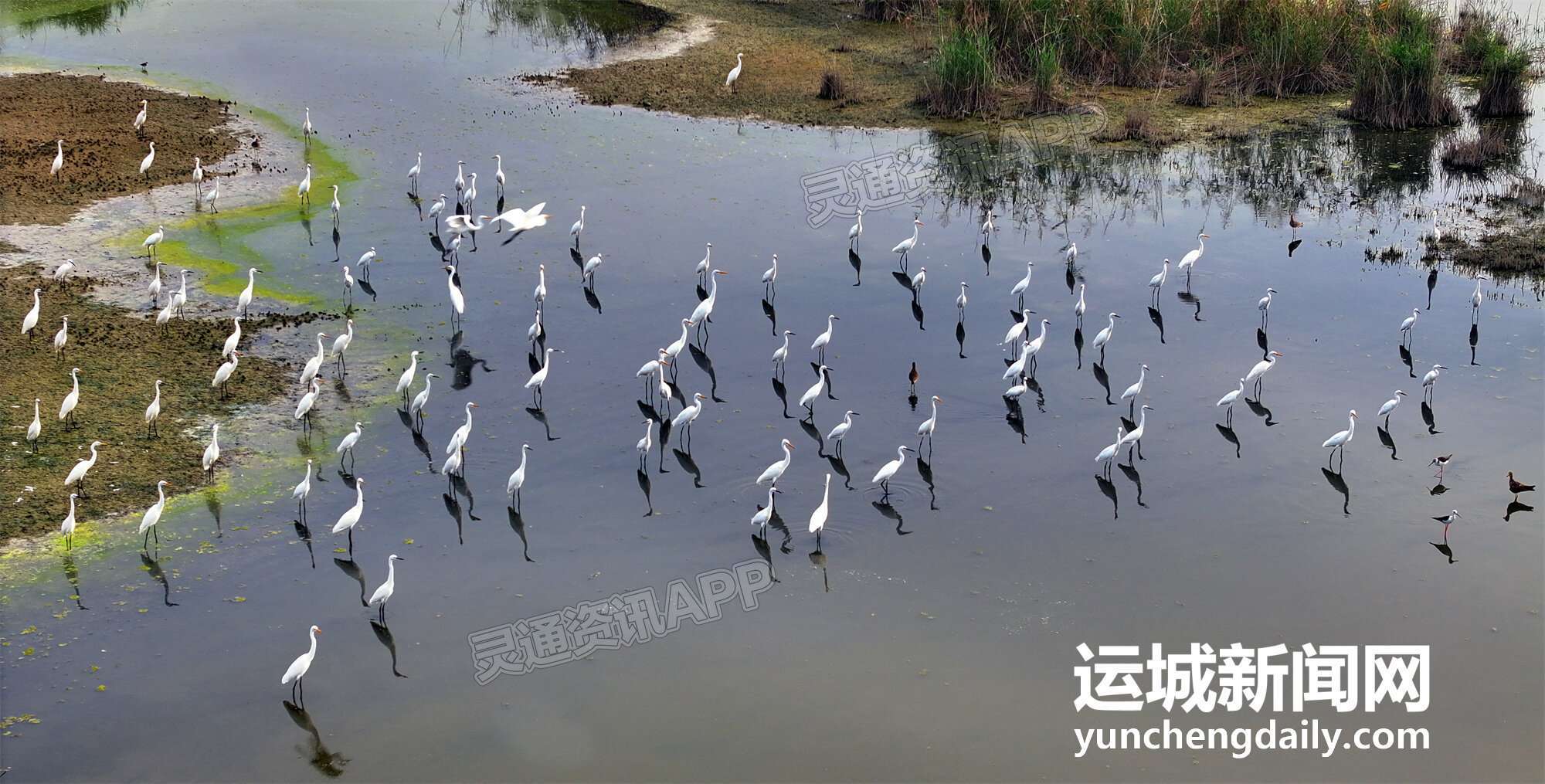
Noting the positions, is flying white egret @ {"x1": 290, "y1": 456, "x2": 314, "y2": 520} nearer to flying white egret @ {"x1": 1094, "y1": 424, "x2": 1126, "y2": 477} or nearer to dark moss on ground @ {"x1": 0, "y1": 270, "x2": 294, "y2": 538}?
dark moss on ground @ {"x1": 0, "y1": 270, "x2": 294, "y2": 538}

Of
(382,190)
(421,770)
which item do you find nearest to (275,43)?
(382,190)

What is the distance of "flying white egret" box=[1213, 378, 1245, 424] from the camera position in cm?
1762

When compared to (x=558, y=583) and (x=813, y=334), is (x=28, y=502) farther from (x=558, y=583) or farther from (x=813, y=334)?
(x=813, y=334)

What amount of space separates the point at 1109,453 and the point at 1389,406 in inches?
152

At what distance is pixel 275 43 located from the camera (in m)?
36.3

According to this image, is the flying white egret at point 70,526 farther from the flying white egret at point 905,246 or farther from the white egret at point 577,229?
the flying white egret at point 905,246

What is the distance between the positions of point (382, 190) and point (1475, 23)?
86.3ft

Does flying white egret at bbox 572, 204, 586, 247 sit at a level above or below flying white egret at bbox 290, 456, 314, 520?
above

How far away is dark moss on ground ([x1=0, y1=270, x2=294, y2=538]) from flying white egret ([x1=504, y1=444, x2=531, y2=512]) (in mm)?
3354

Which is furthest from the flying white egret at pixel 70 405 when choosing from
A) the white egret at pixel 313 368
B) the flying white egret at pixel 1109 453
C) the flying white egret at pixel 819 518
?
the flying white egret at pixel 1109 453

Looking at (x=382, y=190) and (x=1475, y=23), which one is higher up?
(x=1475, y=23)

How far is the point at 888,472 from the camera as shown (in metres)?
15.9

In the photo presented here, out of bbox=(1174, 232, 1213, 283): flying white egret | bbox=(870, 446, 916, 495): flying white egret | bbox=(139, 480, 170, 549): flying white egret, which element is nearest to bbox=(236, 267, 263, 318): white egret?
→ bbox=(139, 480, 170, 549): flying white egret

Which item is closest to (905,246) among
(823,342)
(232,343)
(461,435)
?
(823,342)
